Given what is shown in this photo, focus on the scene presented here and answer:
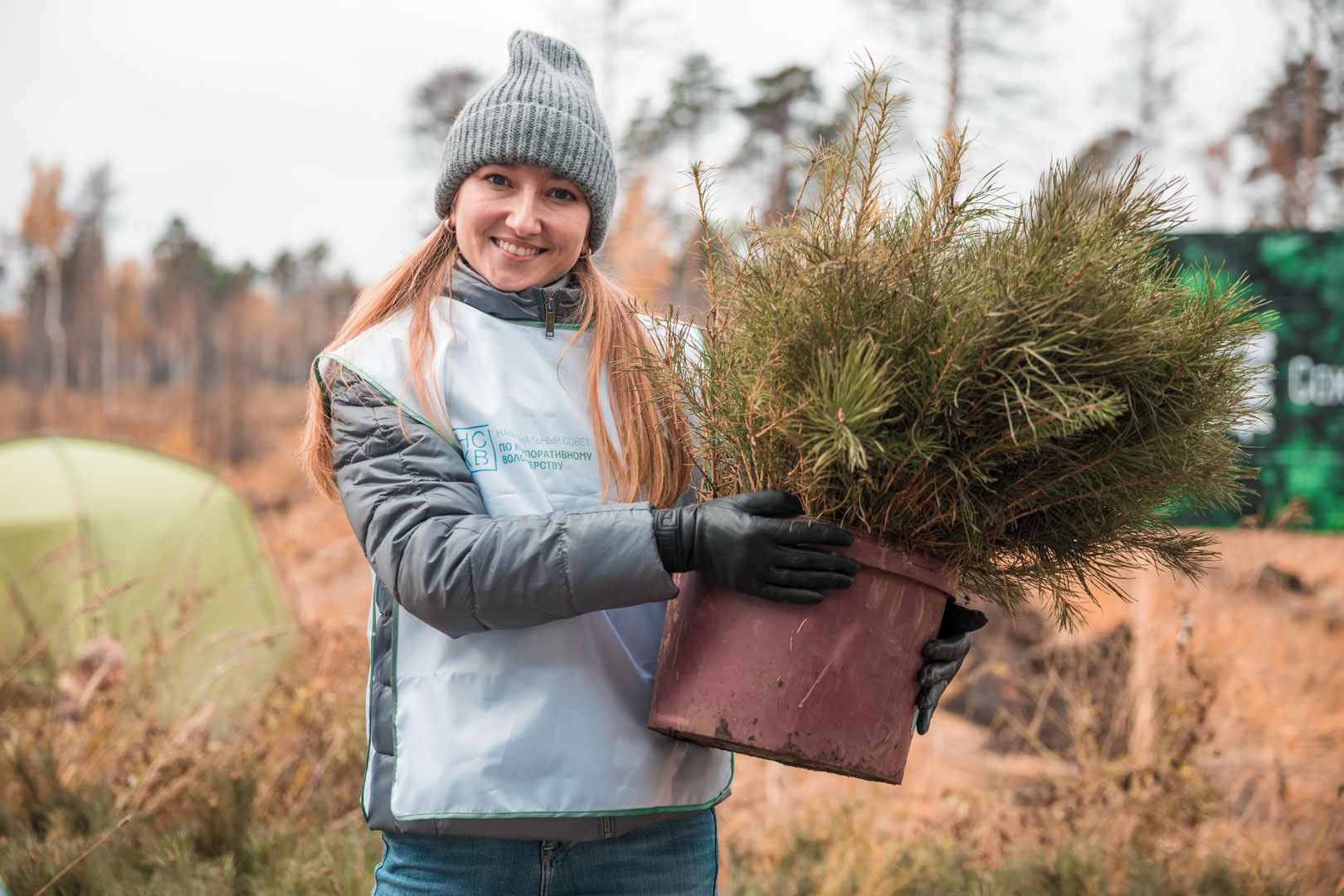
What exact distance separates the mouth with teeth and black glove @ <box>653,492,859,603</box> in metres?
0.57

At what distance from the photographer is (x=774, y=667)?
4.33ft

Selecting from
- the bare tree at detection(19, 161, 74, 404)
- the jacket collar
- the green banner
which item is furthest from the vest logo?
the bare tree at detection(19, 161, 74, 404)

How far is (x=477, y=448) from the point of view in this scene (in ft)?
4.91

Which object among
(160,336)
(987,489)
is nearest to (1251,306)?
(987,489)

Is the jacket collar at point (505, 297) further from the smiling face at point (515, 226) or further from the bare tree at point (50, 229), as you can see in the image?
the bare tree at point (50, 229)

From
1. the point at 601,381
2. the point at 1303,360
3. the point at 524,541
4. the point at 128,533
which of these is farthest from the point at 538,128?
the point at 128,533

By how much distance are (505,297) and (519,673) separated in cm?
64

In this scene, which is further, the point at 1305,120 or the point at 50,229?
the point at 50,229

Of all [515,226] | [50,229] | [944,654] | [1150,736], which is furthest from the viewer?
[50,229]

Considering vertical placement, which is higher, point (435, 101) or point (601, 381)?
point (435, 101)

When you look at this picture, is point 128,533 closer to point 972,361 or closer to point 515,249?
point 515,249

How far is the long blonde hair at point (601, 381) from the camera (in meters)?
1.54

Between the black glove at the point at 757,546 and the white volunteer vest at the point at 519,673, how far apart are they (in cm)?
26

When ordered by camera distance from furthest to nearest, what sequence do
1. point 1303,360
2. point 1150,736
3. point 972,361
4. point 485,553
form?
point 1303,360 < point 1150,736 < point 485,553 < point 972,361
